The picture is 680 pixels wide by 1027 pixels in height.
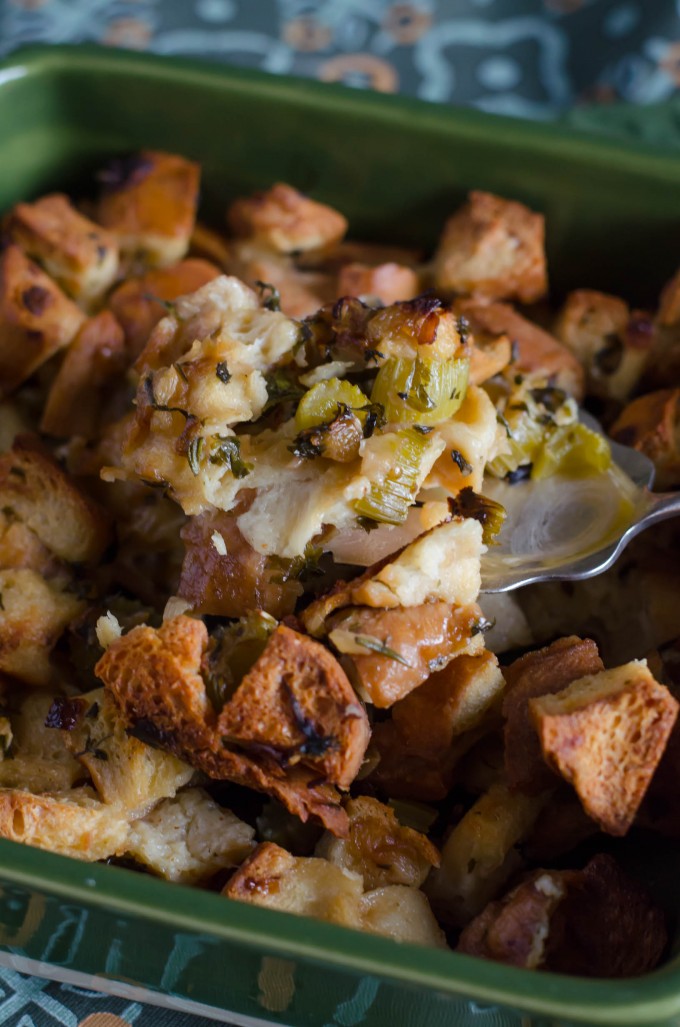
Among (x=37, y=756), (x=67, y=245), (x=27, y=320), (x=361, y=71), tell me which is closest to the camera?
(x=37, y=756)

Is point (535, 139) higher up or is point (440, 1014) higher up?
point (535, 139)

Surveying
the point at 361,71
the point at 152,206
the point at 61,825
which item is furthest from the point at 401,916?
the point at 361,71

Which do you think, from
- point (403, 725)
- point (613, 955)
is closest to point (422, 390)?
point (403, 725)

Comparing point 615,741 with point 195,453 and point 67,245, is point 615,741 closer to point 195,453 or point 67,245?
point 195,453

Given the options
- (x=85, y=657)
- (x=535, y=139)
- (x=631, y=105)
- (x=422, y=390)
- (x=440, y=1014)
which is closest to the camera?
(x=440, y=1014)

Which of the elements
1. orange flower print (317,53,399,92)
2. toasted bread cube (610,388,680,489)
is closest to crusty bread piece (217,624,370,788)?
toasted bread cube (610,388,680,489)

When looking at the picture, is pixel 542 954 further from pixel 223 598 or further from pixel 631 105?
pixel 631 105
